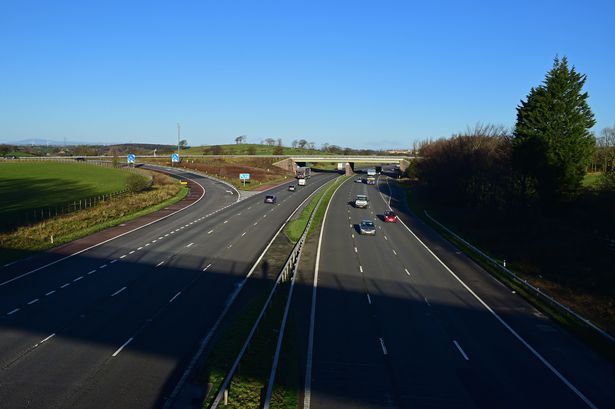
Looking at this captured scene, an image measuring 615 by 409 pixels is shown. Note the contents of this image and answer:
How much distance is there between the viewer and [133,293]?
2461cm

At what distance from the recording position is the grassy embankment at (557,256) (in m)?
23.8

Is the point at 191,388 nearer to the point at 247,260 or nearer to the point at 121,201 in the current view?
the point at 247,260

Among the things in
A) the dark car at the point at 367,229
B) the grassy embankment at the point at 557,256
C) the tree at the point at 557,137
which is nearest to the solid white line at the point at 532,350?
the grassy embankment at the point at 557,256

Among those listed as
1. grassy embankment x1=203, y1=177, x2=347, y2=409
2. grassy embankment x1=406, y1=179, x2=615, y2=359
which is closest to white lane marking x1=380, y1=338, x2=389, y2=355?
grassy embankment x1=203, y1=177, x2=347, y2=409

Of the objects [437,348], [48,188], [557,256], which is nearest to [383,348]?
[437,348]

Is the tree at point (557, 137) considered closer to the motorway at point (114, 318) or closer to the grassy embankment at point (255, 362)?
the motorway at point (114, 318)

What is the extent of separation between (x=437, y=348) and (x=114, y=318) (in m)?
12.9

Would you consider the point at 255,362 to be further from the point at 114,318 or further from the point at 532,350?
the point at 532,350

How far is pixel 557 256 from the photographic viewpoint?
3397 cm

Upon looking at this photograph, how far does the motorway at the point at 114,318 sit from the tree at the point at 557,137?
25696 mm

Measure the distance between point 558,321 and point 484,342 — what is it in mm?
5260

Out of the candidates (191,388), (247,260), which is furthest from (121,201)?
(191,388)

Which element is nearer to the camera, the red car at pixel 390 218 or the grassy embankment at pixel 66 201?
the grassy embankment at pixel 66 201

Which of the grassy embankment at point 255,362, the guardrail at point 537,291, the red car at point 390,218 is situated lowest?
the red car at point 390,218
